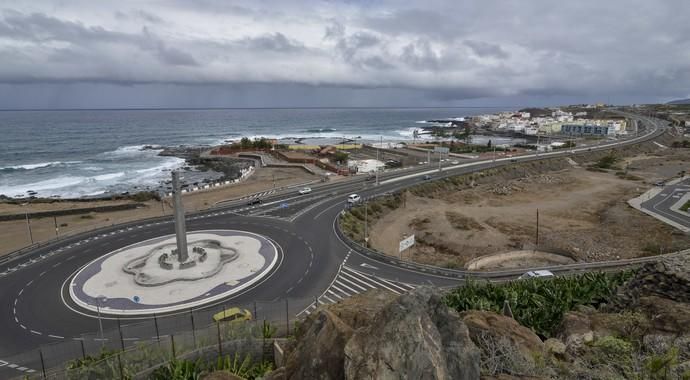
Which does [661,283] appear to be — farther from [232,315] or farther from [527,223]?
[527,223]

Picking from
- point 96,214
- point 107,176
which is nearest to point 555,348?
A: point 96,214

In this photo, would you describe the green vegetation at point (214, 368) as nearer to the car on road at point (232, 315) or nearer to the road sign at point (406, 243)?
the car on road at point (232, 315)

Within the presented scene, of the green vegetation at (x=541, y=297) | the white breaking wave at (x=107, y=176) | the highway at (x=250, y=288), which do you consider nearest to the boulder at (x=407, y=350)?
the green vegetation at (x=541, y=297)

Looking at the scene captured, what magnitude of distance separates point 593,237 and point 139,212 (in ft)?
211

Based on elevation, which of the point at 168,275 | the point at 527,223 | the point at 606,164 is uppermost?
the point at 168,275

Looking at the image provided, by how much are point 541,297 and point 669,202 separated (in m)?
57.5

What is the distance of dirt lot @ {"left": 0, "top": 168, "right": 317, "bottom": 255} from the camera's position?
4953 centimetres

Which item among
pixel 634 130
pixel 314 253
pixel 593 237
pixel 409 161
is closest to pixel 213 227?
pixel 314 253

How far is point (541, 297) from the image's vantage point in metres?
24.5

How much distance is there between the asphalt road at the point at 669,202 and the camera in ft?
181

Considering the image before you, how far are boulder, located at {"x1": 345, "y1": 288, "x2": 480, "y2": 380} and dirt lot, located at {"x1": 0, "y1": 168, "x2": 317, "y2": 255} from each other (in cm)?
4977

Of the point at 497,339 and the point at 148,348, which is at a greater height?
the point at 497,339

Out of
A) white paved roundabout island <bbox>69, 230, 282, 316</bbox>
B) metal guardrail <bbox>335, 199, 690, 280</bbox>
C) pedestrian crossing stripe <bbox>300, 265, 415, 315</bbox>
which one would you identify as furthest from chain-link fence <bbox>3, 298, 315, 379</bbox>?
metal guardrail <bbox>335, 199, 690, 280</bbox>

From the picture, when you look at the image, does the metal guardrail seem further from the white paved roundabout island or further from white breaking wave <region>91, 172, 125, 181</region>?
white breaking wave <region>91, 172, 125, 181</region>
